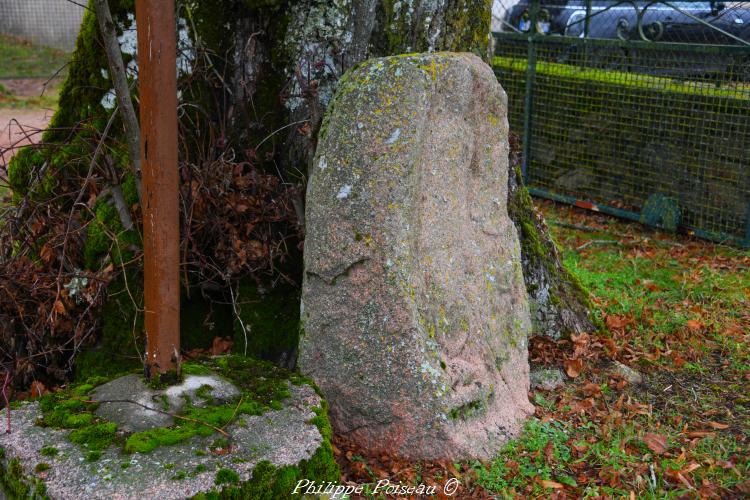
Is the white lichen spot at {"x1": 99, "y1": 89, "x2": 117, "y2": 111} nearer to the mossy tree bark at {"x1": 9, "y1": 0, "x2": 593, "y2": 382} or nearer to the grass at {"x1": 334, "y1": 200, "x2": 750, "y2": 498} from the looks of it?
the mossy tree bark at {"x1": 9, "y1": 0, "x2": 593, "y2": 382}

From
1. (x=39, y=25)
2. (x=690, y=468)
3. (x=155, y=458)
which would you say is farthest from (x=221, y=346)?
(x=39, y=25)

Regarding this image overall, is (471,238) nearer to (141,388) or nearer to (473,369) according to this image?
(473,369)

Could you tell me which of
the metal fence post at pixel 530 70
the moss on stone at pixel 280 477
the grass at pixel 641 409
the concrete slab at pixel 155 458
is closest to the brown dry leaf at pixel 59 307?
→ the concrete slab at pixel 155 458

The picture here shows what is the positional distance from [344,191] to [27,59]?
15.4m

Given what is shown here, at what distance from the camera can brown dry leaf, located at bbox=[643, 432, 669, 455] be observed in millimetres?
3354

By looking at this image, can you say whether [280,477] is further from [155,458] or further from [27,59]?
[27,59]

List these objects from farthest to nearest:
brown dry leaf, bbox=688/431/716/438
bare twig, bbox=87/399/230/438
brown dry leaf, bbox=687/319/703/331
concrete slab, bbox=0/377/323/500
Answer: brown dry leaf, bbox=687/319/703/331 < brown dry leaf, bbox=688/431/716/438 < bare twig, bbox=87/399/230/438 < concrete slab, bbox=0/377/323/500

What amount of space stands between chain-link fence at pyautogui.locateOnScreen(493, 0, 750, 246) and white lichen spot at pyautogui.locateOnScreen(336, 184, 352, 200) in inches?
179

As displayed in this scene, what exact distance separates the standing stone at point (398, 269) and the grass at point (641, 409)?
0.16 metres

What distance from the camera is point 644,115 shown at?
7234 mm

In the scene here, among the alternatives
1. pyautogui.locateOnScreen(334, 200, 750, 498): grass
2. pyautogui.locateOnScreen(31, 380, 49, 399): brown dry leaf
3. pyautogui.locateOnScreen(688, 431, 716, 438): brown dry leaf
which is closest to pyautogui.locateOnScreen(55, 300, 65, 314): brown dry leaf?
pyautogui.locateOnScreen(31, 380, 49, 399): brown dry leaf

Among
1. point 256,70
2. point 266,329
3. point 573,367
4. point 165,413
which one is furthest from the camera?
point 573,367

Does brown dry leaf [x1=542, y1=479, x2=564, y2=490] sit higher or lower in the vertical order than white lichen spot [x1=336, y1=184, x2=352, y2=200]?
lower

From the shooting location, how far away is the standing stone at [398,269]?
2928 mm
